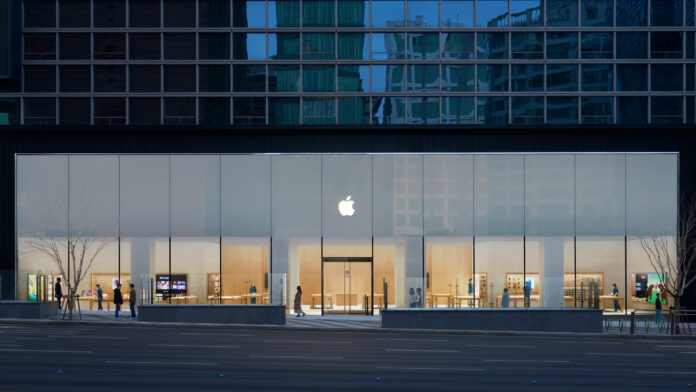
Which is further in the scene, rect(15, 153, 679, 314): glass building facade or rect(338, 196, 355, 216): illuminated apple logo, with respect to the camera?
rect(338, 196, 355, 216): illuminated apple logo

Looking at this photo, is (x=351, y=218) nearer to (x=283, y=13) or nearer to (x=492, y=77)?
(x=492, y=77)

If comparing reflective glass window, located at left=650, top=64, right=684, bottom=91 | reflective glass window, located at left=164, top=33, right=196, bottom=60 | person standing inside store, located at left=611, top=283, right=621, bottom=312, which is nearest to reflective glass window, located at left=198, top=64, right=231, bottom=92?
reflective glass window, located at left=164, top=33, right=196, bottom=60

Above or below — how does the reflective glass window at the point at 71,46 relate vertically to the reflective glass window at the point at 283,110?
above

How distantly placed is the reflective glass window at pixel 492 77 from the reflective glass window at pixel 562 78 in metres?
2.56

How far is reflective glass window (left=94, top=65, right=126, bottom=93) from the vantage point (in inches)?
1506

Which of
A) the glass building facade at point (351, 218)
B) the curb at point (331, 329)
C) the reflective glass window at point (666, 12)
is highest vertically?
the reflective glass window at point (666, 12)

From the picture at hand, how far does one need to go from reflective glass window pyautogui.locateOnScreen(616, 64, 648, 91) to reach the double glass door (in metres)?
18.0

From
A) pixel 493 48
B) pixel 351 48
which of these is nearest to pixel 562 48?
pixel 493 48

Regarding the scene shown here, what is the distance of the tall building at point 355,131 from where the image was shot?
3747 cm

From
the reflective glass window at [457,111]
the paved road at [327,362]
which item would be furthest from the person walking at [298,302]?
the reflective glass window at [457,111]

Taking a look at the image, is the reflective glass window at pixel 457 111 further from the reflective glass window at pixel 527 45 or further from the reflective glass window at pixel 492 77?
the reflective glass window at pixel 527 45

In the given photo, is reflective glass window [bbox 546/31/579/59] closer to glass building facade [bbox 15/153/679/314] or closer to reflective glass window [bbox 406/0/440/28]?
glass building facade [bbox 15/153/679/314]

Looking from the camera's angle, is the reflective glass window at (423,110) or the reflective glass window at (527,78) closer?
the reflective glass window at (527,78)

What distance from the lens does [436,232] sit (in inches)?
1480
